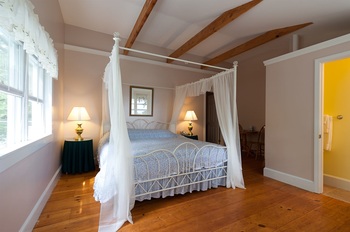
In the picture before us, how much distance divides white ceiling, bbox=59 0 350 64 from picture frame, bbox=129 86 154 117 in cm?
132

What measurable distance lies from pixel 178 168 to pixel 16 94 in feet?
6.43

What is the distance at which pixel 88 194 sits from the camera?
101 inches

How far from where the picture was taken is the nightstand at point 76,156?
132 inches

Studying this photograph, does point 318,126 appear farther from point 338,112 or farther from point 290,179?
point 290,179

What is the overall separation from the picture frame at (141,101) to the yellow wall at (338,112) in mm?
3720

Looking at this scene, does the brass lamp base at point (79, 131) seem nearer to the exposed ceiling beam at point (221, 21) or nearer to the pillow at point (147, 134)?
the pillow at point (147, 134)

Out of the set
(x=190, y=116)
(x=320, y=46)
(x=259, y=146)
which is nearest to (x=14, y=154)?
(x=190, y=116)

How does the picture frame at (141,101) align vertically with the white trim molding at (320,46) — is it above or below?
below

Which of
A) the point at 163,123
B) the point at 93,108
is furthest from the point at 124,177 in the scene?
the point at 163,123

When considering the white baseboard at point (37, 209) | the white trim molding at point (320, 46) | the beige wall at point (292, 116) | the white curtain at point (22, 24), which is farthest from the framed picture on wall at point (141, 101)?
the white trim molding at point (320, 46)

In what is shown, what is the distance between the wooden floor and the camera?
186 centimetres

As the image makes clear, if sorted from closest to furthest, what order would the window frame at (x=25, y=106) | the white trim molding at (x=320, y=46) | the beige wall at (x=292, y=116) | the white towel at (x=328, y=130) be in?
1. the window frame at (x=25, y=106)
2. the white trim molding at (x=320, y=46)
3. the beige wall at (x=292, y=116)
4. the white towel at (x=328, y=130)

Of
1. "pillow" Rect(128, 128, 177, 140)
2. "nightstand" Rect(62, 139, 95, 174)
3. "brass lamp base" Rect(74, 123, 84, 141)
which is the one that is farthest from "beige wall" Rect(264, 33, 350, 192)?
"brass lamp base" Rect(74, 123, 84, 141)

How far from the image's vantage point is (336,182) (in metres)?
3.00
